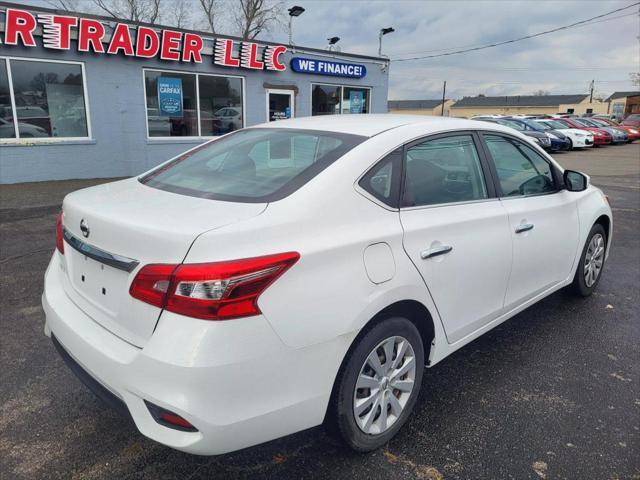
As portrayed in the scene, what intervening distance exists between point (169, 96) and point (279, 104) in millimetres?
3338

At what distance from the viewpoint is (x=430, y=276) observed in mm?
2506

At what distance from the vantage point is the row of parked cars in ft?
69.3

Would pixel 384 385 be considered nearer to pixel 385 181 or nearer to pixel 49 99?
pixel 385 181

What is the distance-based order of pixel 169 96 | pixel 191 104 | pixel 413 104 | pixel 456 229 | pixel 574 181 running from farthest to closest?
pixel 413 104, pixel 191 104, pixel 169 96, pixel 574 181, pixel 456 229

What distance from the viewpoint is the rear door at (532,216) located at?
323 cm

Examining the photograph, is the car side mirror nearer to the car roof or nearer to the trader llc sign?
the car roof

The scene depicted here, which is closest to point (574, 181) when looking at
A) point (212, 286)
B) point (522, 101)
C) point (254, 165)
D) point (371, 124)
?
point (371, 124)

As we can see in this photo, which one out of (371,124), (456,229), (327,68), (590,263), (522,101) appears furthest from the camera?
(522,101)

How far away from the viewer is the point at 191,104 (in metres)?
12.6

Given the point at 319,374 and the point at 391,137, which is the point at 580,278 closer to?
the point at 391,137

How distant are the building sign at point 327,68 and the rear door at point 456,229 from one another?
38.5ft

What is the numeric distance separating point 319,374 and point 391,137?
1296 mm

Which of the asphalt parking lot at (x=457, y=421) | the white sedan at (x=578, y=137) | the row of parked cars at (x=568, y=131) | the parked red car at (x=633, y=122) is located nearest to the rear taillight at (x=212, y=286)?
the asphalt parking lot at (x=457, y=421)

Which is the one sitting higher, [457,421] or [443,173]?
[443,173]
